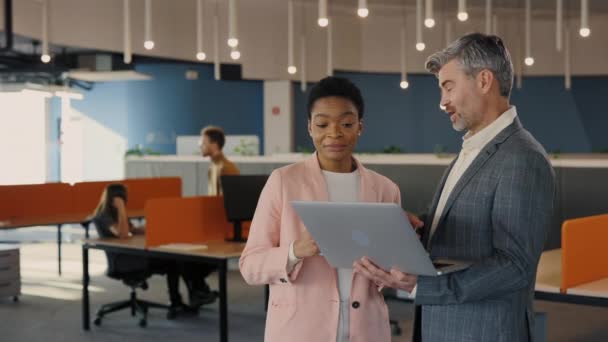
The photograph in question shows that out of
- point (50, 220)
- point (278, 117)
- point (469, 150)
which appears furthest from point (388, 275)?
point (278, 117)

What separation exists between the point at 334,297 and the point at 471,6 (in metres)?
12.6

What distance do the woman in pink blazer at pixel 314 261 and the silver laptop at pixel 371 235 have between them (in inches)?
8.1

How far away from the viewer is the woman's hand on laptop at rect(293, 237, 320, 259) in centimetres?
188

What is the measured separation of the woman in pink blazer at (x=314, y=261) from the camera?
1.99 m

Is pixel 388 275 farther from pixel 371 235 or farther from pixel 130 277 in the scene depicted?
pixel 130 277

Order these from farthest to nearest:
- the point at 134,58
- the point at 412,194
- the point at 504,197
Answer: the point at 134,58
the point at 412,194
the point at 504,197

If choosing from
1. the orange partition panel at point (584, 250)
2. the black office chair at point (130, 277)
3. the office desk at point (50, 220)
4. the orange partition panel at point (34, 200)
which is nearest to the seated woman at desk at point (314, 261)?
the orange partition panel at point (584, 250)

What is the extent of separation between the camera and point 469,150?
1.87m

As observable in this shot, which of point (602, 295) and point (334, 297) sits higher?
point (334, 297)

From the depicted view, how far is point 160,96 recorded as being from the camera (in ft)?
48.7

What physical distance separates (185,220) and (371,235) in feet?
14.1

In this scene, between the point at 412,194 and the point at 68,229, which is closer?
the point at 412,194

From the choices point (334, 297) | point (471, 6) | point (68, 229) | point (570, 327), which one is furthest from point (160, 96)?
point (334, 297)

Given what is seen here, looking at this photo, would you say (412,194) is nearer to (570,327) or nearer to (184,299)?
(184,299)
